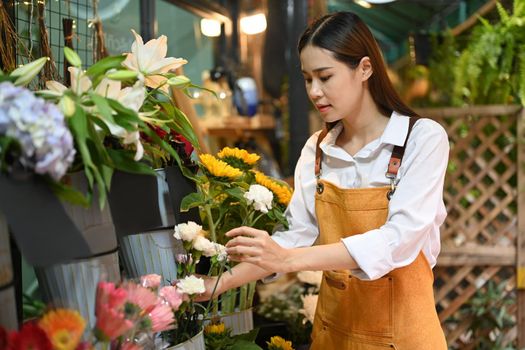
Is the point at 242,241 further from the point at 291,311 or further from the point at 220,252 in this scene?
the point at 291,311

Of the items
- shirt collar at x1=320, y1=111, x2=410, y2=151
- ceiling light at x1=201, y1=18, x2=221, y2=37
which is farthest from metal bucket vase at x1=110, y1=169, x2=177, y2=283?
ceiling light at x1=201, y1=18, x2=221, y2=37

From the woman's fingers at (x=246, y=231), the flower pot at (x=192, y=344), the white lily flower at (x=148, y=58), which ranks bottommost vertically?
the flower pot at (x=192, y=344)

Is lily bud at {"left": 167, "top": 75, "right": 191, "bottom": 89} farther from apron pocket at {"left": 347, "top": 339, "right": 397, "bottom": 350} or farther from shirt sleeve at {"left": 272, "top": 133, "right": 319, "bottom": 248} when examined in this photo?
apron pocket at {"left": 347, "top": 339, "right": 397, "bottom": 350}

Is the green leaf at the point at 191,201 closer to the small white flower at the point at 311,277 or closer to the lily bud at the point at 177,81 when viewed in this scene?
the lily bud at the point at 177,81

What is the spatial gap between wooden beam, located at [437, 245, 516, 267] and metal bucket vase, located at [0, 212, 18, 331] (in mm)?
3129

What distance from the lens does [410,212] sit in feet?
4.75

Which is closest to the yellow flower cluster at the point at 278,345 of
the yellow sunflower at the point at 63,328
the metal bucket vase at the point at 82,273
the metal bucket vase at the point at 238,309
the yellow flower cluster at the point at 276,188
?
the metal bucket vase at the point at 238,309

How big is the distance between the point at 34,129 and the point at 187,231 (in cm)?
46

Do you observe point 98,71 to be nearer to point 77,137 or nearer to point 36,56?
point 77,137

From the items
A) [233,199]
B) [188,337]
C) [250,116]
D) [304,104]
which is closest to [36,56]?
[233,199]

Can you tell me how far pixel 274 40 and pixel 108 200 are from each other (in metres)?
5.12

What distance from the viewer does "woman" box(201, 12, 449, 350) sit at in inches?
56.8

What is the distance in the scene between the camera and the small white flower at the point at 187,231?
120cm

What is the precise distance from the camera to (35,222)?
0.85 metres
